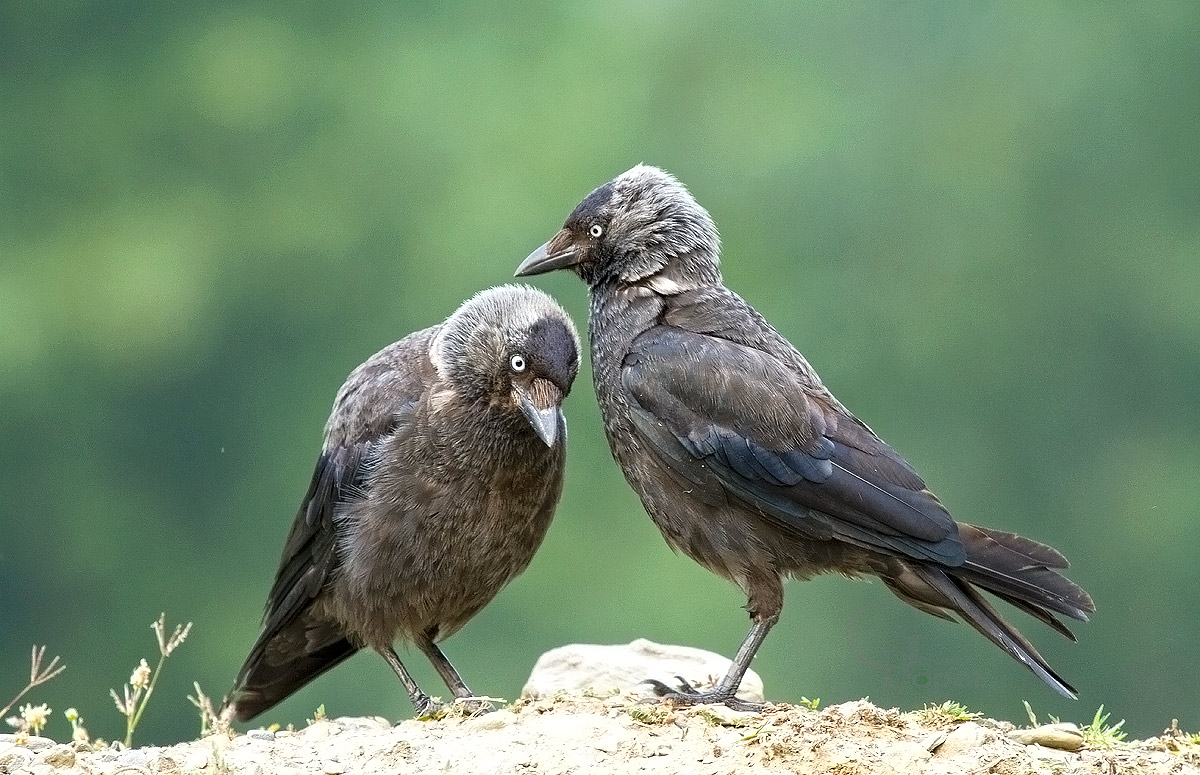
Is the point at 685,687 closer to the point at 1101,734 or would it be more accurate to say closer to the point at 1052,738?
the point at 1052,738

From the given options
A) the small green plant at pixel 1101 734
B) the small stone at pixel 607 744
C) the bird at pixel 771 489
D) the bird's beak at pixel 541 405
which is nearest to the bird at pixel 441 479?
the bird's beak at pixel 541 405

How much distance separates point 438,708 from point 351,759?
3.81 feet

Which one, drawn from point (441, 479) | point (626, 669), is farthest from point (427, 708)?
point (441, 479)

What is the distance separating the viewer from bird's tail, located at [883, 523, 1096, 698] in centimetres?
568

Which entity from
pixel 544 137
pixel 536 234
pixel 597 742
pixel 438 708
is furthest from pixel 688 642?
pixel 597 742

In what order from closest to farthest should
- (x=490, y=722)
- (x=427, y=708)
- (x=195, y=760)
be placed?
(x=195, y=760) < (x=490, y=722) < (x=427, y=708)

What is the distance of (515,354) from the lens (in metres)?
6.30

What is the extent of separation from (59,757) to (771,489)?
2.65 meters

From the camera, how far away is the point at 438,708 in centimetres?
626

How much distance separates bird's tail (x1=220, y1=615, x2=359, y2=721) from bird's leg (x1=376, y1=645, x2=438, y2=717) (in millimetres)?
342

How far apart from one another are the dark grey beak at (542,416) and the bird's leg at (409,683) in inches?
48.5

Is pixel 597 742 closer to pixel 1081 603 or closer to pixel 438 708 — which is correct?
pixel 438 708

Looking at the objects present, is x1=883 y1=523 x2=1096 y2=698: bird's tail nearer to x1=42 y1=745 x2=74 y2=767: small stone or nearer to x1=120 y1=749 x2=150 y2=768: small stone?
x1=120 y1=749 x2=150 y2=768: small stone

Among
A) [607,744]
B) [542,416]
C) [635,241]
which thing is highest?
[635,241]
